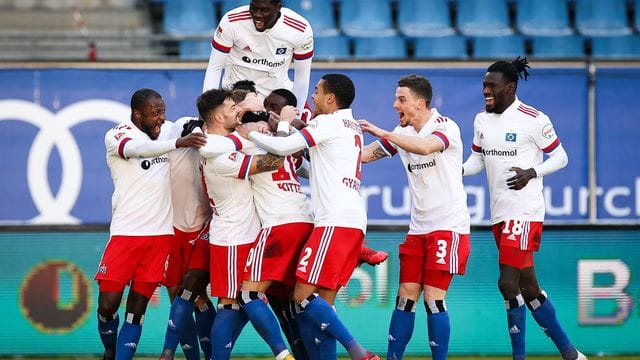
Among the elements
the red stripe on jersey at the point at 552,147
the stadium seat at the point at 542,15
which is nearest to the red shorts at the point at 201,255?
the red stripe on jersey at the point at 552,147

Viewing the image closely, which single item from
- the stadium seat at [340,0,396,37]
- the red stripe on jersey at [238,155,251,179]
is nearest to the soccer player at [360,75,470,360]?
the red stripe on jersey at [238,155,251,179]

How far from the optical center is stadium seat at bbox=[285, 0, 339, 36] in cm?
1662

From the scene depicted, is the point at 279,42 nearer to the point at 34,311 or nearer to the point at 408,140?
the point at 408,140

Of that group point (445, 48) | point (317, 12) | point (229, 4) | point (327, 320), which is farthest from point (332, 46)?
point (327, 320)

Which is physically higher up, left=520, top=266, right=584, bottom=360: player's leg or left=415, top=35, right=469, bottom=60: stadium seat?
left=415, top=35, right=469, bottom=60: stadium seat

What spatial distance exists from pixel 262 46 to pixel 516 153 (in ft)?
6.94

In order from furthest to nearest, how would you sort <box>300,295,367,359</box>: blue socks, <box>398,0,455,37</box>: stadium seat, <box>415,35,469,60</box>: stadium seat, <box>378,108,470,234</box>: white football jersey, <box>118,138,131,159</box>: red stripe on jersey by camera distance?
<box>398,0,455,37</box>: stadium seat
<box>415,35,469,60</box>: stadium seat
<box>378,108,470,234</box>: white football jersey
<box>118,138,131,159</box>: red stripe on jersey
<box>300,295,367,359</box>: blue socks

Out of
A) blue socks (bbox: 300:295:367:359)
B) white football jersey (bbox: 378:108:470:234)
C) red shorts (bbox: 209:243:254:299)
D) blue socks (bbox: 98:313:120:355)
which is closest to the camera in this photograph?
blue socks (bbox: 300:295:367:359)

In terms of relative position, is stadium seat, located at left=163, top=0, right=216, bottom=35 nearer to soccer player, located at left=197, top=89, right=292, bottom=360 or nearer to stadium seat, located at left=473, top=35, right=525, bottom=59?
stadium seat, located at left=473, top=35, right=525, bottom=59

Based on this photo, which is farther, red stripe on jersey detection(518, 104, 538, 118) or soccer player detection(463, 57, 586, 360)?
red stripe on jersey detection(518, 104, 538, 118)

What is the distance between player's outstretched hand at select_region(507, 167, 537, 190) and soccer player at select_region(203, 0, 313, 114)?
1.66 metres

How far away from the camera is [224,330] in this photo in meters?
9.04

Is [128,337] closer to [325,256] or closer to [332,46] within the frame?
[325,256]

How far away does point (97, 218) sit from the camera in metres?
14.1
